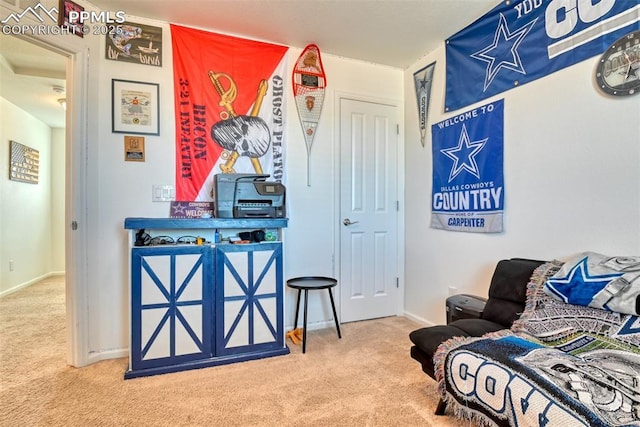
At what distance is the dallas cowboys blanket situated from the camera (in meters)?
1.07

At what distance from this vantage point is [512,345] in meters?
1.47

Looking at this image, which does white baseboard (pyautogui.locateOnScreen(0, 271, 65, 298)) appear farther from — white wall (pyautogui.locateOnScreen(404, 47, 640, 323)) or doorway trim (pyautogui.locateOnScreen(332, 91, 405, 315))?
white wall (pyautogui.locateOnScreen(404, 47, 640, 323))

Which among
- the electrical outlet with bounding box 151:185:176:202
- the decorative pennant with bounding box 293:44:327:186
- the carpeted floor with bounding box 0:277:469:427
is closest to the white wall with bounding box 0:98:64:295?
the carpeted floor with bounding box 0:277:469:427

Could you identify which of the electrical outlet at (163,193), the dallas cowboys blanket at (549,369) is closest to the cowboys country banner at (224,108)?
the electrical outlet at (163,193)

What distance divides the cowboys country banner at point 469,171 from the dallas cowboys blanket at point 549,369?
2.49ft

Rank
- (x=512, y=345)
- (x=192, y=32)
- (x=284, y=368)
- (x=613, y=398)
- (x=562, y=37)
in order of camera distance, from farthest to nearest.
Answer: (x=192, y=32) < (x=284, y=368) < (x=562, y=37) < (x=512, y=345) < (x=613, y=398)

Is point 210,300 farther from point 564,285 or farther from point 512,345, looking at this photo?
point 564,285

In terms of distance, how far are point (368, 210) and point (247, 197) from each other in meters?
1.31

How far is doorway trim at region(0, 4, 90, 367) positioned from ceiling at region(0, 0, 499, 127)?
520 millimetres

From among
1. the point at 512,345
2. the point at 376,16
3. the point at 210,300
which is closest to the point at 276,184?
the point at 210,300

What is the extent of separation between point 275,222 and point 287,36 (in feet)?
5.22

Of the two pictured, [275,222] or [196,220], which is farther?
[275,222]

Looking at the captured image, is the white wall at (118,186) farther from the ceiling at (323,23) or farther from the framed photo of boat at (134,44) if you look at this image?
the ceiling at (323,23)

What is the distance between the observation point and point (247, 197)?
7.91 feet
